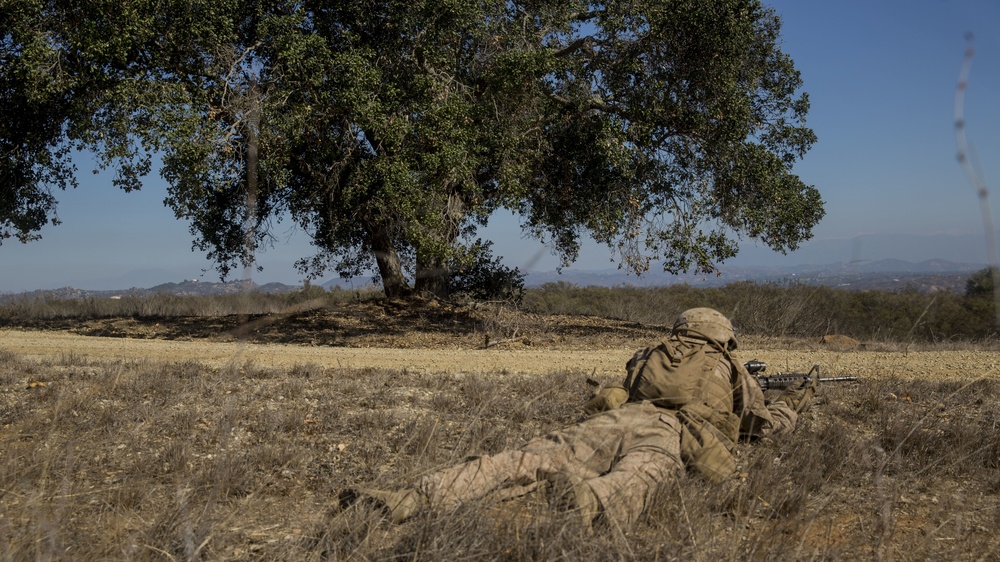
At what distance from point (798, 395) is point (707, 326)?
3.86 ft

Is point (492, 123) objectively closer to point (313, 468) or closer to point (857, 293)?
point (313, 468)

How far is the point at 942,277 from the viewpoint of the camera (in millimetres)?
5215

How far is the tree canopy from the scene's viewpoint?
11672 millimetres

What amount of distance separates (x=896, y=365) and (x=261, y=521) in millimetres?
8059

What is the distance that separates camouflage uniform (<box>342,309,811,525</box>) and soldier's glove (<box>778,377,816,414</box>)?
0.16 ft

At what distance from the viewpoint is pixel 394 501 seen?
11.5 ft

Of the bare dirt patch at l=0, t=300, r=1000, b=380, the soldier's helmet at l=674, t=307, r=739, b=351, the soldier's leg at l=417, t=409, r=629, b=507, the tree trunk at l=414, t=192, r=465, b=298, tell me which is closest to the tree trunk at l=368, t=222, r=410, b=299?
the tree trunk at l=414, t=192, r=465, b=298

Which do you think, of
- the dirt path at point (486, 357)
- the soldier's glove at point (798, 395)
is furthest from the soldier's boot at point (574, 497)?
the dirt path at point (486, 357)

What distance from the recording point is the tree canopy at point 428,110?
1167cm

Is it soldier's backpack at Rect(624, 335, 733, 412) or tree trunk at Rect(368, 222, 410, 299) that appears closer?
soldier's backpack at Rect(624, 335, 733, 412)

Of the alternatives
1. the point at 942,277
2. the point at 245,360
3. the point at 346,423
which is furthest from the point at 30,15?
the point at 942,277

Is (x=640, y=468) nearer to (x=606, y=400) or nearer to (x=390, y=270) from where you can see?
(x=606, y=400)

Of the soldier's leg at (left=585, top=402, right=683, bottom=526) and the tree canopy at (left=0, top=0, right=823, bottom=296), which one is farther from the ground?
the tree canopy at (left=0, top=0, right=823, bottom=296)

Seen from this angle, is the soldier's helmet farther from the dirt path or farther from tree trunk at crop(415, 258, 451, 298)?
tree trunk at crop(415, 258, 451, 298)
